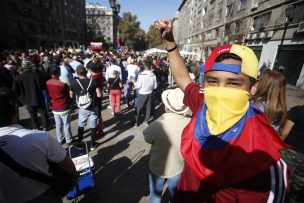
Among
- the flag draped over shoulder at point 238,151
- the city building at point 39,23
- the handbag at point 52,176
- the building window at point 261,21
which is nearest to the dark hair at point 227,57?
the flag draped over shoulder at point 238,151

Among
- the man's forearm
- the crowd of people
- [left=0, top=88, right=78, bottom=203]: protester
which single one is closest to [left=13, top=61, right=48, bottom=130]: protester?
the crowd of people

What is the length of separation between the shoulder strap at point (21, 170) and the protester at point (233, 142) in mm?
1313

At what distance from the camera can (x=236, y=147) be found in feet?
3.39

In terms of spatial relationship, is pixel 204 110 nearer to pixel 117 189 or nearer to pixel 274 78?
pixel 274 78

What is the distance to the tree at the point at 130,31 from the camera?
63.8 m

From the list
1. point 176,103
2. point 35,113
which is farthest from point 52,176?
point 35,113

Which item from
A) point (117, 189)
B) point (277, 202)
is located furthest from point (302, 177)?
point (117, 189)

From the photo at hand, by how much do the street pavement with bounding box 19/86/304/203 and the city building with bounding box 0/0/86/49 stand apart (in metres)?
33.5

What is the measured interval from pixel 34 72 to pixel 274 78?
17.6 feet

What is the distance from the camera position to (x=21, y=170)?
1.52m

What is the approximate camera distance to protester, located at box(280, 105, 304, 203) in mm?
2246

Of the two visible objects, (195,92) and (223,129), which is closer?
(223,129)

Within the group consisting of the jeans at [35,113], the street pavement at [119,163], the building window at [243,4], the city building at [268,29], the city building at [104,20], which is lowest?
the street pavement at [119,163]

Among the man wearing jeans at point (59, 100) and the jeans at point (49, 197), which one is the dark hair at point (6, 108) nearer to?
the jeans at point (49, 197)
